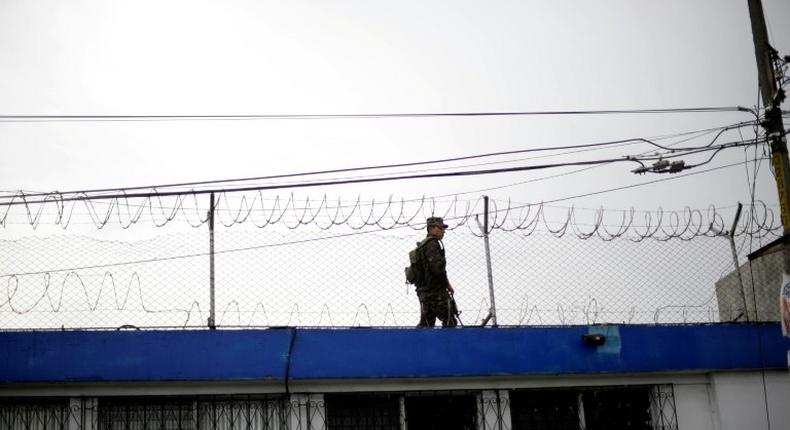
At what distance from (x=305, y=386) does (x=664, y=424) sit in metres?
4.03

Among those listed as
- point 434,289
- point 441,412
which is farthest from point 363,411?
point 434,289

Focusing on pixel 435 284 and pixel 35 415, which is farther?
pixel 435 284

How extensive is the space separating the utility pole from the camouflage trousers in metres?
3.77

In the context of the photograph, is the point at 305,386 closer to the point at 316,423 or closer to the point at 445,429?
the point at 316,423

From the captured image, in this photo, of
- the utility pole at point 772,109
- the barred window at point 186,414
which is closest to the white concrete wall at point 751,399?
the utility pole at point 772,109

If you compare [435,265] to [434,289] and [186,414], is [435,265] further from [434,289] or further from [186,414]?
[186,414]

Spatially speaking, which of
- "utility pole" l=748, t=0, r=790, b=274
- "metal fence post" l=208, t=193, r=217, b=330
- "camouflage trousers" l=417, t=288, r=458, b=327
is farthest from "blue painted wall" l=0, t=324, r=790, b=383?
"utility pole" l=748, t=0, r=790, b=274

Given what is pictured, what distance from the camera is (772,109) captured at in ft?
37.5

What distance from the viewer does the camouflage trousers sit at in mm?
10836

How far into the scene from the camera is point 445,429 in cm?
1043

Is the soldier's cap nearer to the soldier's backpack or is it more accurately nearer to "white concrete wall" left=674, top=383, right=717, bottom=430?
the soldier's backpack

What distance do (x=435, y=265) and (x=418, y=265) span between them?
189 millimetres

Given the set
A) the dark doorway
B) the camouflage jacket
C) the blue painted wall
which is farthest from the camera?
the camouflage jacket

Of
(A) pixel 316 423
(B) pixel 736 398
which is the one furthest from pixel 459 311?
(B) pixel 736 398
